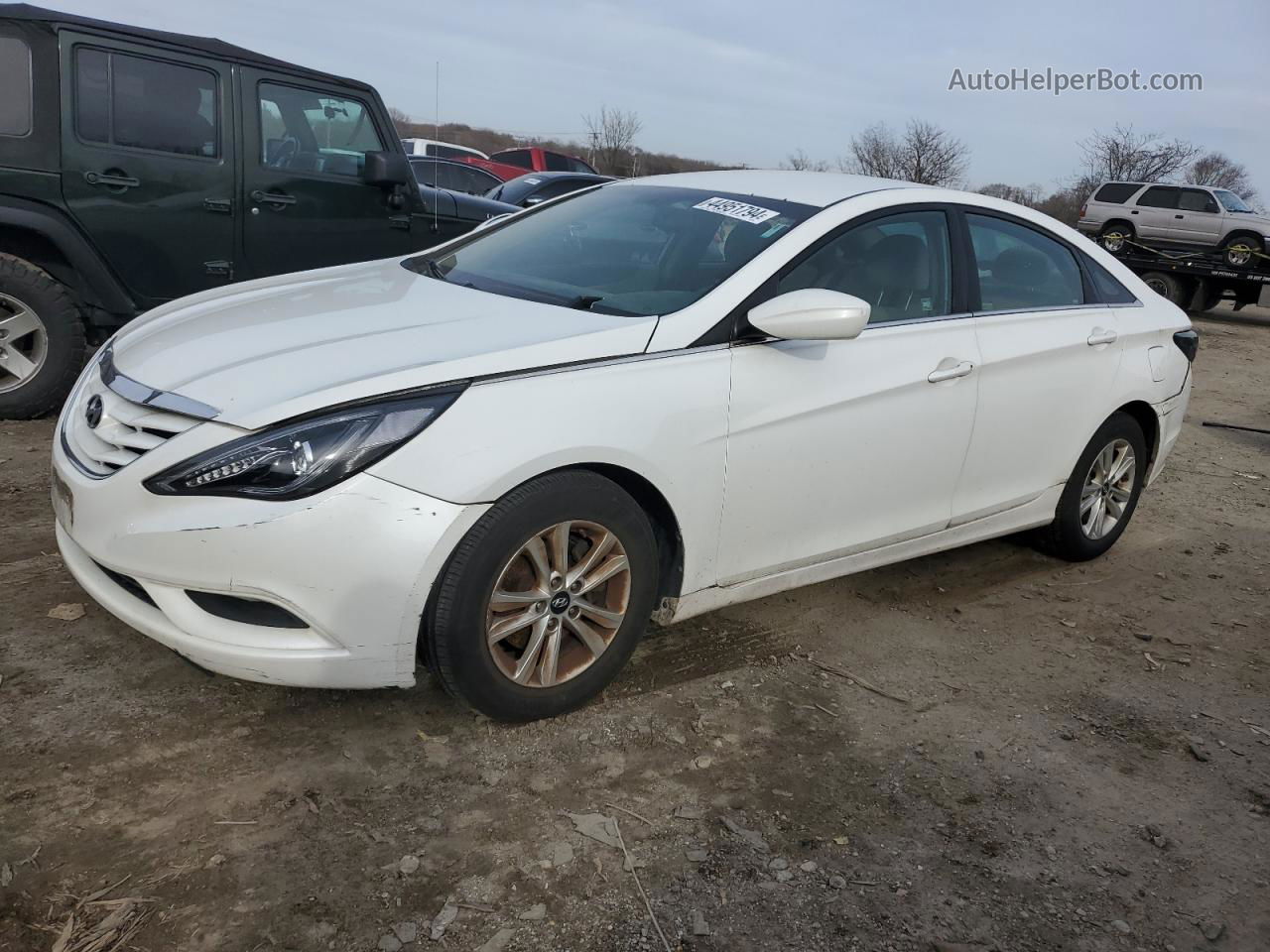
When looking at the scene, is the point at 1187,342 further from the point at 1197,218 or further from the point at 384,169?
the point at 1197,218

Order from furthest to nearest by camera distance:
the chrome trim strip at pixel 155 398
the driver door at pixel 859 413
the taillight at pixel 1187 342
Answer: the taillight at pixel 1187 342 < the driver door at pixel 859 413 < the chrome trim strip at pixel 155 398

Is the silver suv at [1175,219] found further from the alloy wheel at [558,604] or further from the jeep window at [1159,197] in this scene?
the alloy wheel at [558,604]

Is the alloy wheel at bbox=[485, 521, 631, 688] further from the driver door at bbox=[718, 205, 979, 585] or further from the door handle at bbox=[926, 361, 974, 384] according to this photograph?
the door handle at bbox=[926, 361, 974, 384]

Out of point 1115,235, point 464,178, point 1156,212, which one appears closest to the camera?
point 464,178

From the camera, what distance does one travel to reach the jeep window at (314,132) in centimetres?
593

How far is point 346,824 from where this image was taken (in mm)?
2502

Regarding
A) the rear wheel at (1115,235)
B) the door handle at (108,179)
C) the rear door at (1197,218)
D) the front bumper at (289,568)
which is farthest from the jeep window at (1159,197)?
the front bumper at (289,568)

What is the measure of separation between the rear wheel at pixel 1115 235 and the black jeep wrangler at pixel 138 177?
17.0 m

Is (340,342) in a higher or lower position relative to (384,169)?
lower


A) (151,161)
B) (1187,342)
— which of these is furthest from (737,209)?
(151,161)

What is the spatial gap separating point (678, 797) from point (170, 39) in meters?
4.88

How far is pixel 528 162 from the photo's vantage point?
22672 millimetres

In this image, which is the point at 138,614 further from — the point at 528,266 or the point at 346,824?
→ the point at 528,266

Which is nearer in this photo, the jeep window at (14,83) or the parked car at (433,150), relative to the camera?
the jeep window at (14,83)
